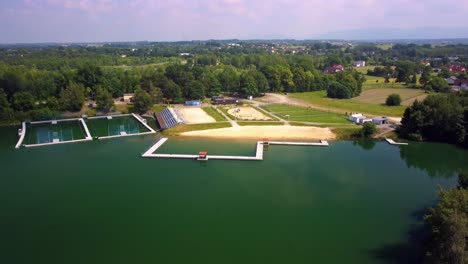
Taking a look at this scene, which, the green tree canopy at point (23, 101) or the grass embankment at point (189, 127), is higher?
the green tree canopy at point (23, 101)

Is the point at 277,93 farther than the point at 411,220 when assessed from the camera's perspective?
Yes

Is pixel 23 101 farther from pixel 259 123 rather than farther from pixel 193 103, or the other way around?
pixel 259 123

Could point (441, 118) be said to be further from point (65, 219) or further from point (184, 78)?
point (184, 78)

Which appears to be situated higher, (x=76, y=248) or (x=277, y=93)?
(x=277, y=93)

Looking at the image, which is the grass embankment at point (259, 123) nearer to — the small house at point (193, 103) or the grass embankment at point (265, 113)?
the grass embankment at point (265, 113)

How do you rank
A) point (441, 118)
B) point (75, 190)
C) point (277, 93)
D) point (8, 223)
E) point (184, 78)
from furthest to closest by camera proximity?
1. point (277, 93)
2. point (184, 78)
3. point (441, 118)
4. point (75, 190)
5. point (8, 223)

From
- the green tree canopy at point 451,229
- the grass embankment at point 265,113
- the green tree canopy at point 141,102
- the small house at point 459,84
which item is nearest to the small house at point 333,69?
the small house at point 459,84

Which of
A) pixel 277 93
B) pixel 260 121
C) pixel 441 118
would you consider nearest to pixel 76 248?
pixel 260 121
